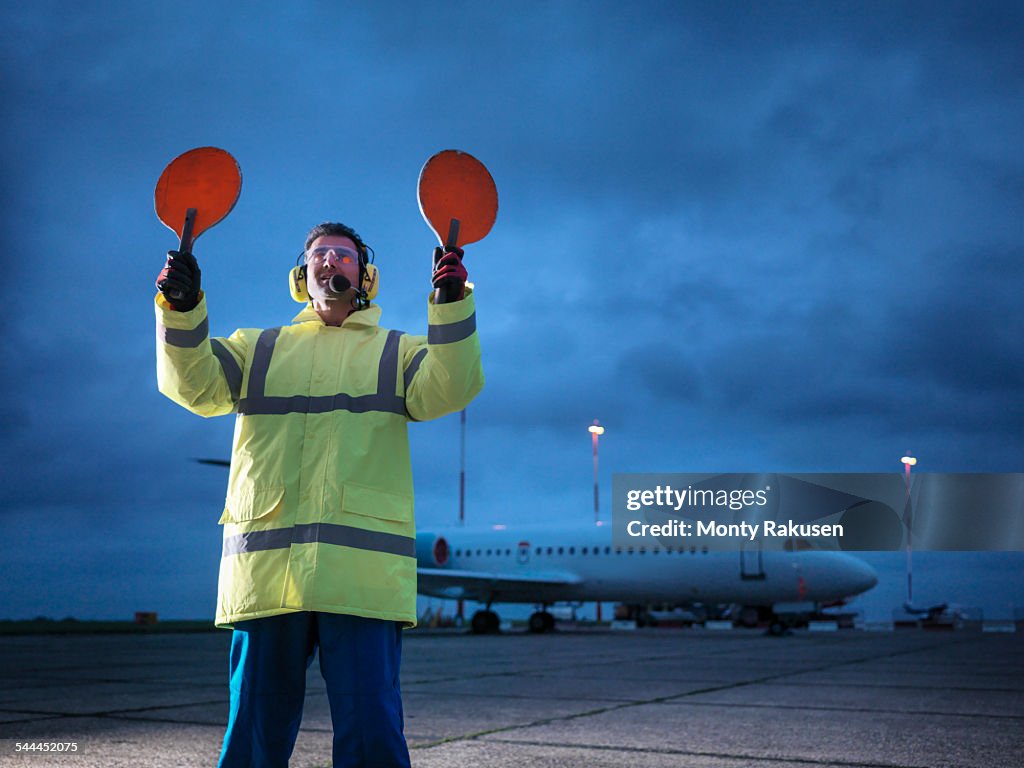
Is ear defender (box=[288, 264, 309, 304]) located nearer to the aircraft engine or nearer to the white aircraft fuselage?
the white aircraft fuselage

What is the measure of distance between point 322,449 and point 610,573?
2522 cm

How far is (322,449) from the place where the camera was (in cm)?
247

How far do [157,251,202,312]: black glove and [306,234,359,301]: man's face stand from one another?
354 millimetres

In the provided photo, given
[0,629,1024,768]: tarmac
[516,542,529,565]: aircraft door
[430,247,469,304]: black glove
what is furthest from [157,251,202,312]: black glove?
[516,542,529,565]: aircraft door

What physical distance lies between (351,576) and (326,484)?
25 cm

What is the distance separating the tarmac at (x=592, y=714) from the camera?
4.62 metres

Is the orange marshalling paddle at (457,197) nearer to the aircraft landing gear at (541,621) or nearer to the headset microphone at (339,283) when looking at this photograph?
the headset microphone at (339,283)

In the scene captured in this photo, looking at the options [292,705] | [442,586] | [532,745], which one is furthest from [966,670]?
[442,586]

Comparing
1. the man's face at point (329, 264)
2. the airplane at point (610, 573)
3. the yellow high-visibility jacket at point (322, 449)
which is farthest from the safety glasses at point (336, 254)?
the airplane at point (610, 573)

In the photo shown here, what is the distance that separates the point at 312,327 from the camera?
9.01 ft

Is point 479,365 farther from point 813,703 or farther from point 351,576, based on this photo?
point 813,703

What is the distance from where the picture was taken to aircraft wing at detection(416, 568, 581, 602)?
→ 27.5 m

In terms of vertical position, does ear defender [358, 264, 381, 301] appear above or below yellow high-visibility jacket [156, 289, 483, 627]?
above

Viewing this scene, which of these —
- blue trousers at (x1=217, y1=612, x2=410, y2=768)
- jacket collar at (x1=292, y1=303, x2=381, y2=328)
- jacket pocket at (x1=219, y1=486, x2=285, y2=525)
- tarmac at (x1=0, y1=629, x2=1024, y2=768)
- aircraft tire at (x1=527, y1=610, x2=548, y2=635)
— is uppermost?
jacket collar at (x1=292, y1=303, x2=381, y2=328)
